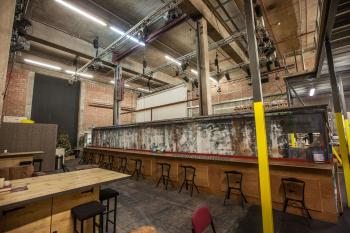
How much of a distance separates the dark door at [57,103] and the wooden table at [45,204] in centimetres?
868

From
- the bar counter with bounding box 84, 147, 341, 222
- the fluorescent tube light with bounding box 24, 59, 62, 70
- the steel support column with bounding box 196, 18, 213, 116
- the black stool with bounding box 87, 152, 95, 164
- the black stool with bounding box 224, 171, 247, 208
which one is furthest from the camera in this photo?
the fluorescent tube light with bounding box 24, 59, 62, 70

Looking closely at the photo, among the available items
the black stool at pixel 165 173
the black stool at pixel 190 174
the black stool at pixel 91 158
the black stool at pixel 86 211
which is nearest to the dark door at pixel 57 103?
the black stool at pixel 91 158

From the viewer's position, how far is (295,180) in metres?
2.92

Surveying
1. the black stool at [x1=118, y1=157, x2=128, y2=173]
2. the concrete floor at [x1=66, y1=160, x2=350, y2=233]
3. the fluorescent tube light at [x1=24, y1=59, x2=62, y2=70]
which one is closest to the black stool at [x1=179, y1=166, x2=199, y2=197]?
the concrete floor at [x1=66, y1=160, x2=350, y2=233]

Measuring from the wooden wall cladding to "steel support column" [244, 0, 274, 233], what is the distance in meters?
7.87

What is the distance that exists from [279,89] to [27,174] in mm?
10846

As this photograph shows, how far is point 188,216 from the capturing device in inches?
117

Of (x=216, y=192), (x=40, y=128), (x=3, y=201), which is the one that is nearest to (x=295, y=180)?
(x=216, y=192)

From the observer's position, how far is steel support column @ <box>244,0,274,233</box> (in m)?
2.34

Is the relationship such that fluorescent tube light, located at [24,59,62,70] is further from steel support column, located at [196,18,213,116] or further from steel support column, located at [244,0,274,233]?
steel support column, located at [244,0,274,233]

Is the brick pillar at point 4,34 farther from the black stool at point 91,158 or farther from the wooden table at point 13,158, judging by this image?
the black stool at point 91,158

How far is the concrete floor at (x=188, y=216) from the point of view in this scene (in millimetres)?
2577

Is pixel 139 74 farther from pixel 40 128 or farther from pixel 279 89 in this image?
pixel 279 89

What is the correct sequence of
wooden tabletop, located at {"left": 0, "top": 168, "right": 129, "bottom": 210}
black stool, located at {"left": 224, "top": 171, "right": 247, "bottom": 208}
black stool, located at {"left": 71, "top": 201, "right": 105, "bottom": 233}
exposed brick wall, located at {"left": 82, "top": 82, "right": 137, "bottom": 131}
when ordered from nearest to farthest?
wooden tabletop, located at {"left": 0, "top": 168, "right": 129, "bottom": 210}
black stool, located at {"left": 71, "top": 201, "right": 105, "bottom": 233}
black stool, located at {"left": 224, "top": 171, "right": 247, "bottom": 208}
exposed brick wall, located at {"left": 82, "top": 82, "right": 137, "bottom": 131}
